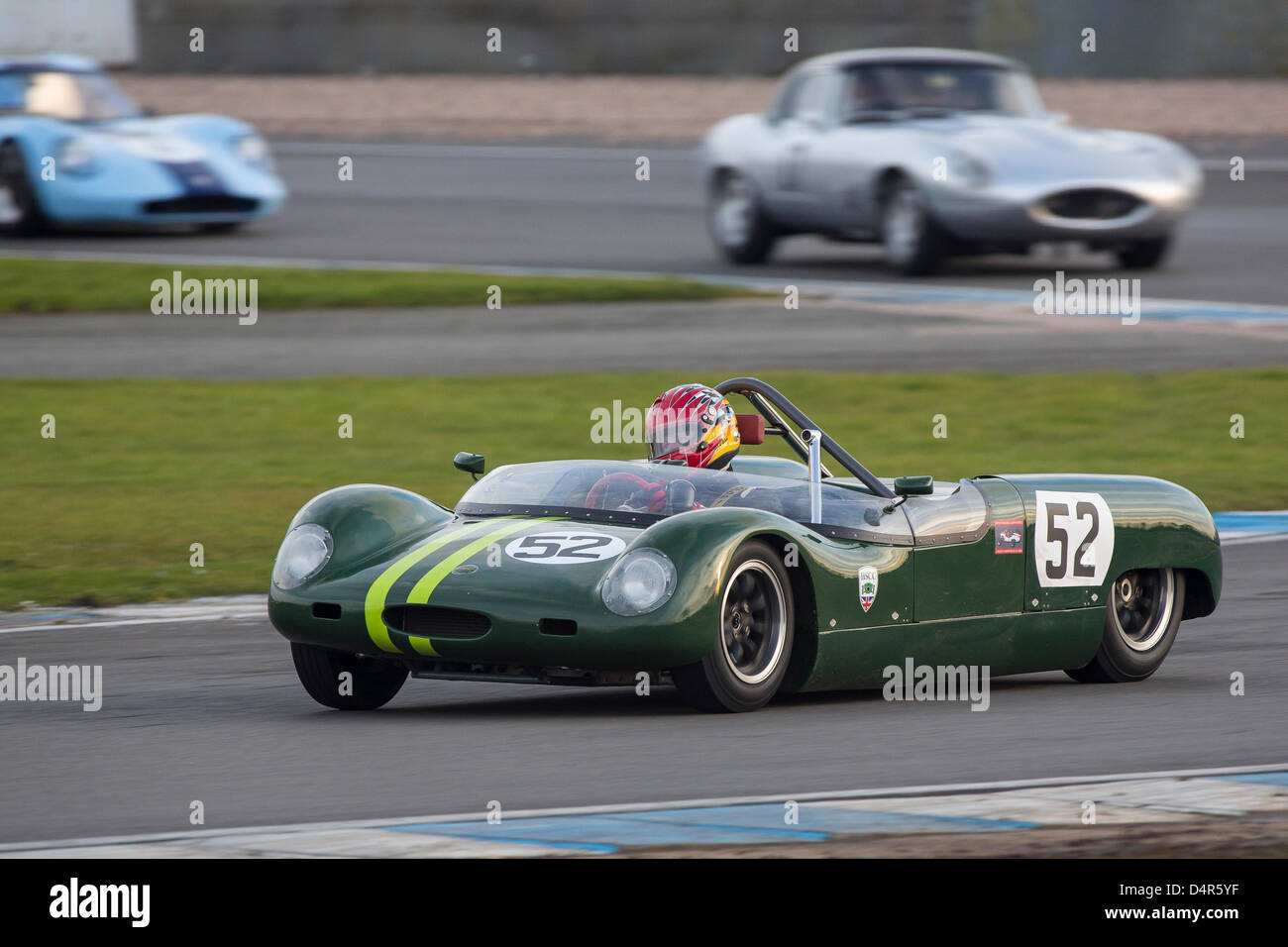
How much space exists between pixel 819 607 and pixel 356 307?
12.9 metres

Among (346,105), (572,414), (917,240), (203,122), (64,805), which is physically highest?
(346,105)

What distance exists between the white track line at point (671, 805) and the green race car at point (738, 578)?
1051mm

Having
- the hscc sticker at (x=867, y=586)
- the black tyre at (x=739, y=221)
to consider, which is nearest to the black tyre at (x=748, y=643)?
the hscc sticker at (x=867, y=586)

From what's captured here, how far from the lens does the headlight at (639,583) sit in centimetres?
711

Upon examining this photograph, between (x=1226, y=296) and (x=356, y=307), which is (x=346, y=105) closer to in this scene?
(x=356, y=307)

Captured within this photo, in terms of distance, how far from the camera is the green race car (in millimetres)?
7184

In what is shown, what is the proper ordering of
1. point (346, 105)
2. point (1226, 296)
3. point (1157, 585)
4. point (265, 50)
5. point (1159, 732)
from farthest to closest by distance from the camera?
1. point (265, 50)
2. point (346, 105)
3. point (1226, 296)
4. point (1157, 585)
5. point (1159, 732)

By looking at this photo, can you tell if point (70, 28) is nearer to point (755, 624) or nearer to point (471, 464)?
point (471, 464)

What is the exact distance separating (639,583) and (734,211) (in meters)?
14.7

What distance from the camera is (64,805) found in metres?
6.16

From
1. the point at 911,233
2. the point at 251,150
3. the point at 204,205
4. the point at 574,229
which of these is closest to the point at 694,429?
the point at 911,233

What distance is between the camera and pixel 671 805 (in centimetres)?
606

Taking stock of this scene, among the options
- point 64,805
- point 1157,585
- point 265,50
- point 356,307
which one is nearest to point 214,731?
point 64,805

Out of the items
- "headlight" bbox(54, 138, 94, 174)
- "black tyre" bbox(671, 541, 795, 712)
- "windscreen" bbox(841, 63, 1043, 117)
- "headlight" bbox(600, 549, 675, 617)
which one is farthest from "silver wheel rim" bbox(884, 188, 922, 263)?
"headlight" bbox(600, 549, 675, 617)
